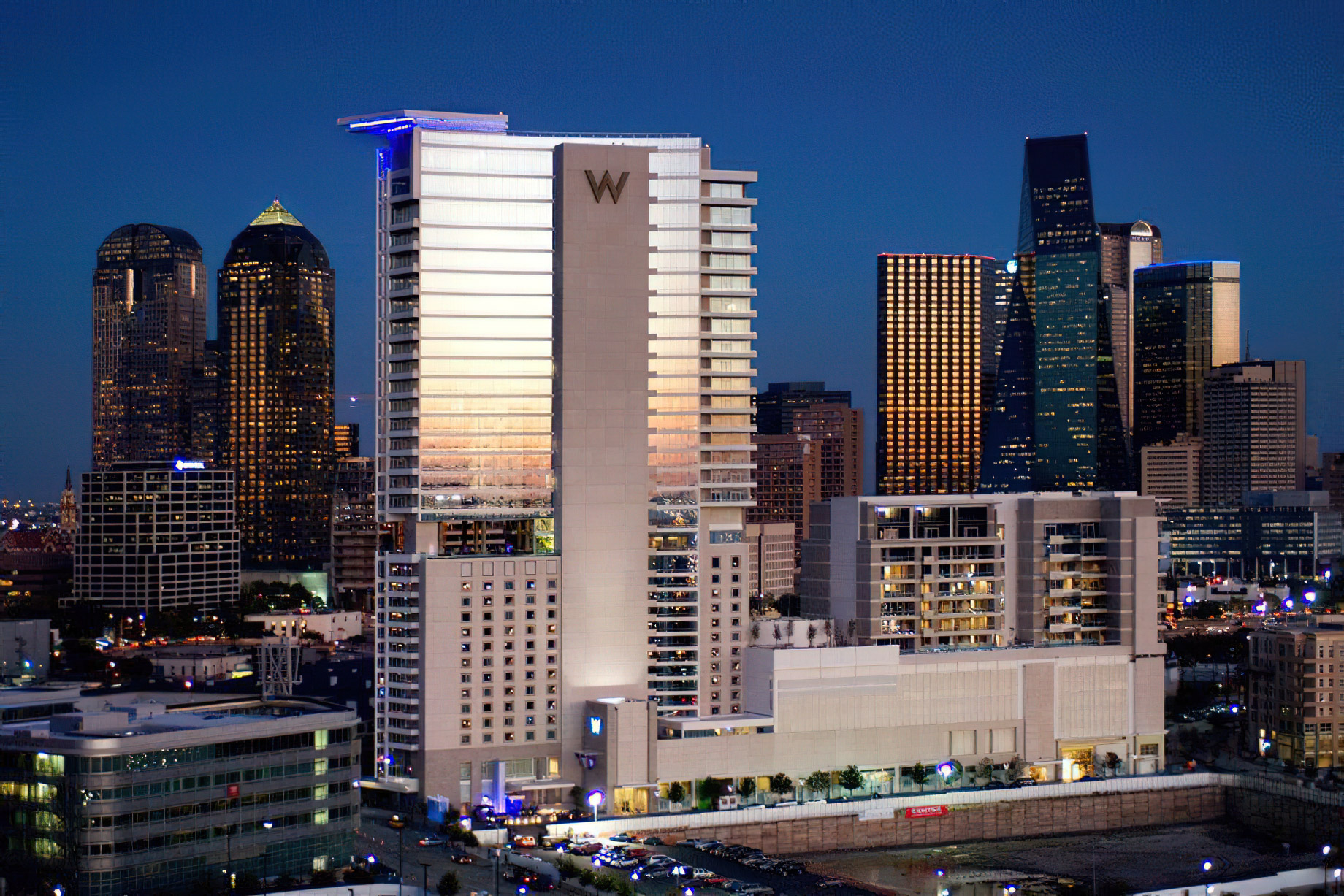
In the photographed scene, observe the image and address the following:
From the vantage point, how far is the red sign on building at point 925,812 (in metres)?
90.6

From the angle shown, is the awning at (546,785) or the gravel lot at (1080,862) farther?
the awning at (546,785)

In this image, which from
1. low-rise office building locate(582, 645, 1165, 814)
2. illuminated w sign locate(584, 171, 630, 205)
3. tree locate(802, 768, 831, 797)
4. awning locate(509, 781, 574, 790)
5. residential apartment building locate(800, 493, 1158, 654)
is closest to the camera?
awning locate(509, 781, 574, 790)

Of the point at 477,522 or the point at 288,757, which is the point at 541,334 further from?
the point at 288,757

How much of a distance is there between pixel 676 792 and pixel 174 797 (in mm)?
27983

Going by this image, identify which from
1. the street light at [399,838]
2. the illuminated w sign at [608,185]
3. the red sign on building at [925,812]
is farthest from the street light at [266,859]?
the illuminated w sign at [608,185]

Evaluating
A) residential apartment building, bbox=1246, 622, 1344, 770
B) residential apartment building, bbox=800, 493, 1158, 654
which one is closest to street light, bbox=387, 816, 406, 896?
residential apartment building, bbox=800, 493, 1158, 654

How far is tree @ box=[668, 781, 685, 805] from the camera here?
87812 mm

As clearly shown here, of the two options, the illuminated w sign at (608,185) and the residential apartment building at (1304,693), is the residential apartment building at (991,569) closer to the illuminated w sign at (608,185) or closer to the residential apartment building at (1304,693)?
the residential apartment building at (1304,693)

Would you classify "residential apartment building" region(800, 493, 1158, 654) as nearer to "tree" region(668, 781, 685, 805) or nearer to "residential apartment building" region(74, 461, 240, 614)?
"tree" region(668, 781, 685, 805)

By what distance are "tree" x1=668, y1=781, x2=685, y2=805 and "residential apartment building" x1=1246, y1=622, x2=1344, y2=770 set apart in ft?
118

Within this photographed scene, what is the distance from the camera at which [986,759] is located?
9588 centimetres

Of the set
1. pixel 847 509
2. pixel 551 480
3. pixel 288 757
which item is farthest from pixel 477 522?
pixel 288 757

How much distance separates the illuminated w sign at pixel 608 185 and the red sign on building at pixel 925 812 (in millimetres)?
33335

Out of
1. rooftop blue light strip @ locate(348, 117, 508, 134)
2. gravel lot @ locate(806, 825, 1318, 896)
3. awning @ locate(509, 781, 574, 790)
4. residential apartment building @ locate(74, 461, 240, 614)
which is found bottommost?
gravel lot @ locate(806, 825, 1318, 896)
